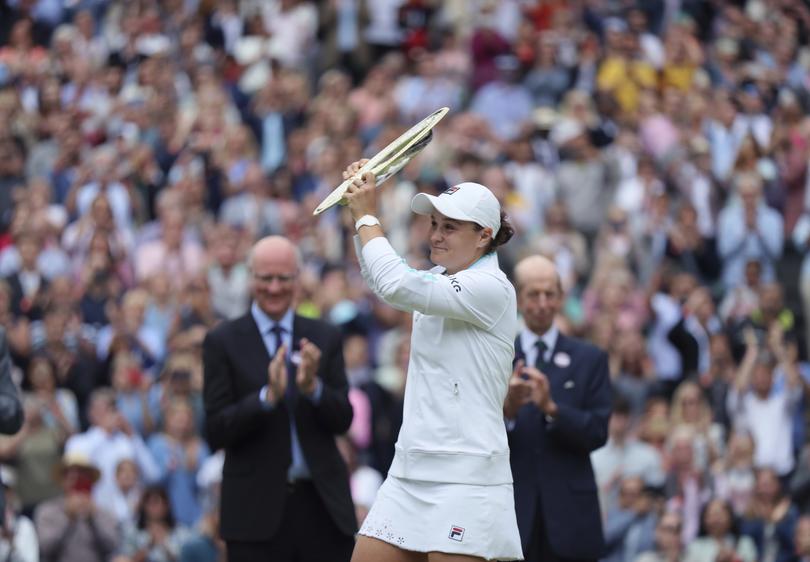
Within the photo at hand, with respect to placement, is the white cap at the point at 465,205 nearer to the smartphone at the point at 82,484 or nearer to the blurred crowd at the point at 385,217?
the blurred crowd at the point at 385,217

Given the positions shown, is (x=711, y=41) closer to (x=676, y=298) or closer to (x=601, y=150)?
(x=601, y=150)

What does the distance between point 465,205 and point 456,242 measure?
16cm

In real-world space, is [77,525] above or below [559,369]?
below

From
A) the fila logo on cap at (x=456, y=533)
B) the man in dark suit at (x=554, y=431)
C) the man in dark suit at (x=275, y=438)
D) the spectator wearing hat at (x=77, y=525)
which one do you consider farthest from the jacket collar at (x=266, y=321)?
the spectator wearing hat at (x=77, y=525)

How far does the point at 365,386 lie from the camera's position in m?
14.3

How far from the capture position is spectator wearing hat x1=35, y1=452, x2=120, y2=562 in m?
12.4

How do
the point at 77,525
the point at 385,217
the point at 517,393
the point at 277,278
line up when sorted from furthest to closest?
1. the point at 385,217
2. the point at 77,525
3. the point at 277,278
4. the point at 517,393

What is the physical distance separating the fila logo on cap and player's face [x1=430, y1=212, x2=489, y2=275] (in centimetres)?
104

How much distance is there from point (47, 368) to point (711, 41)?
37.5 feet

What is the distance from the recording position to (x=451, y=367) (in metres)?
6.81

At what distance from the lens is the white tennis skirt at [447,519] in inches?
263

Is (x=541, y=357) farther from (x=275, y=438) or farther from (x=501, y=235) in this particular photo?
(x=501, y=235)

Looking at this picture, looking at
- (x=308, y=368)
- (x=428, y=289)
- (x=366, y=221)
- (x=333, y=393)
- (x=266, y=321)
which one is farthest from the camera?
(x=266, y=321)

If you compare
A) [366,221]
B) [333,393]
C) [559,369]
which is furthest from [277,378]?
[366,221]
